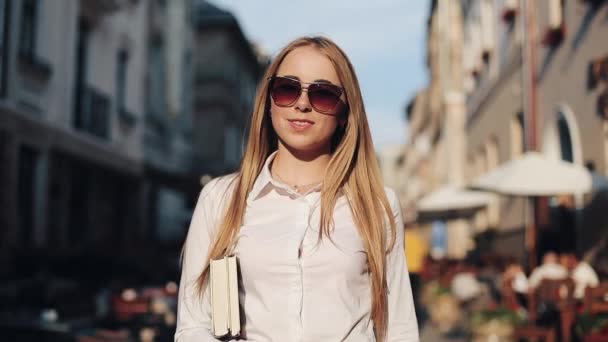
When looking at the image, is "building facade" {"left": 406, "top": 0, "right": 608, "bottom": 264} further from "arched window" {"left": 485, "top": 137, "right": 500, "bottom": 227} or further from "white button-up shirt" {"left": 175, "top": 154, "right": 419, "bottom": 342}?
"white button-up shirt" {"left": 175, "top": 154, "right": 419, "bottom": 342}

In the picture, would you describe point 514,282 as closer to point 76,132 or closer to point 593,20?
point 593,20

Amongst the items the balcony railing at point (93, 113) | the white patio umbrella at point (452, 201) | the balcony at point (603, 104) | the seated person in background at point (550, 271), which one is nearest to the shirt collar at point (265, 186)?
the seated person in background at point (550, 271)

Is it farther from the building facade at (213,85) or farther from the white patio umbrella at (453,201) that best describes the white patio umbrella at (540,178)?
the building facade at (213,85)

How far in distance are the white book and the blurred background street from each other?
2.51 feet

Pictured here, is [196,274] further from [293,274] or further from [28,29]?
[28,29]

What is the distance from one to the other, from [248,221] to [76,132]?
12.5m

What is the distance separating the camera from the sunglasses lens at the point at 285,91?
2.02 meters

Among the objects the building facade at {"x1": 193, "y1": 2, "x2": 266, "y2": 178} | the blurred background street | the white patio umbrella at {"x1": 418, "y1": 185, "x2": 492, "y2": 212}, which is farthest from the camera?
the building facade at {"x1": 193, "y1": 2, "x2": 266, "y2": 178}

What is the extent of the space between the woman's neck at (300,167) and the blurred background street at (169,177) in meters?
0.45

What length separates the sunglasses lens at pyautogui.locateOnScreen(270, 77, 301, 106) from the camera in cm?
202

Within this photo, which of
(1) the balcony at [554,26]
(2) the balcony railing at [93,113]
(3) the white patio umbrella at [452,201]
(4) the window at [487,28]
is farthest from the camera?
(4) the window at [487,28]

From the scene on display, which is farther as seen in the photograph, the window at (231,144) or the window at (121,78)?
the window at (231,144)

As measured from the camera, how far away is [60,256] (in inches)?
391

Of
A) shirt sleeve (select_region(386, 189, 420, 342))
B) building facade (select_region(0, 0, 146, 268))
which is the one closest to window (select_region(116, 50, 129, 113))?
building facade (select_region(0, 0, 146, 268))
